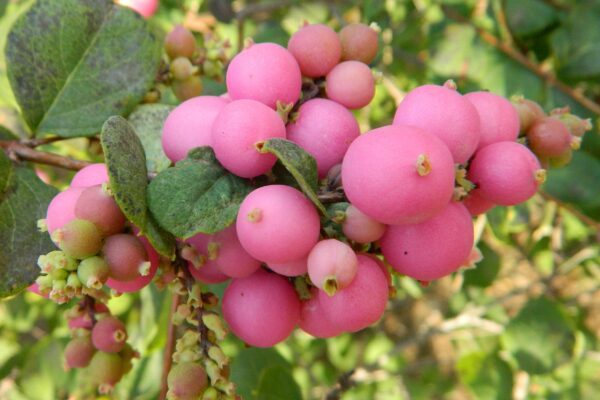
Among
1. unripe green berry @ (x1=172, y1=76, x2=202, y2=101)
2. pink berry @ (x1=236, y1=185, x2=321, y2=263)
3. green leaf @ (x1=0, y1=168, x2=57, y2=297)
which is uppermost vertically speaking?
pink berry @ (x1=236, y1=185, x2=321, y2=263)

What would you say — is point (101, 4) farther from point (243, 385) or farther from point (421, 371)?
point (421, 371)

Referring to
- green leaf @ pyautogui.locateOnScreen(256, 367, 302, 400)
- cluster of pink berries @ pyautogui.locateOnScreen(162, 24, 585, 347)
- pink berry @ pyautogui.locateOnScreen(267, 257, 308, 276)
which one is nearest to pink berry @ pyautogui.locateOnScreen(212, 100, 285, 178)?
cluster of pink berries @ pyautogui.locateOnScreen(162, 24, 585, 347)

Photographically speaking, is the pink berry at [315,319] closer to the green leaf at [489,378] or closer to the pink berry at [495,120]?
the pink berry at [495,120]

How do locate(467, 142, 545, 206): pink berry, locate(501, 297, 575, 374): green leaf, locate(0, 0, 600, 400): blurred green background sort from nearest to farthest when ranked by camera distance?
locate(467, 142, 545, 206): pink berry
locate(0, 0, 600, 400): blurred green background
locate(501, 297, 575, 374): green leaf

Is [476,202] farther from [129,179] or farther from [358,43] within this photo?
[129,179]

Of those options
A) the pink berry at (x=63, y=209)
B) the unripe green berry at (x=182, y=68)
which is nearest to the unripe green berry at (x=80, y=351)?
the pink berry at (x=63, y=209)

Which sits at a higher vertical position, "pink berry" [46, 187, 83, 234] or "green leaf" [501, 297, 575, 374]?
"pink berry" [46, 187, 83, 234]

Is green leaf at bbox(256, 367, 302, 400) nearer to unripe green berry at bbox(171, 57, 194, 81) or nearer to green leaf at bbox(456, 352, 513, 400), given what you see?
unripe green berry at bbox(171, 57, 194, 81)

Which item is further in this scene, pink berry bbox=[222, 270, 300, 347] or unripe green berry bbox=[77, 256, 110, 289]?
pink berry bbox=[222, 270, 300, 347]
